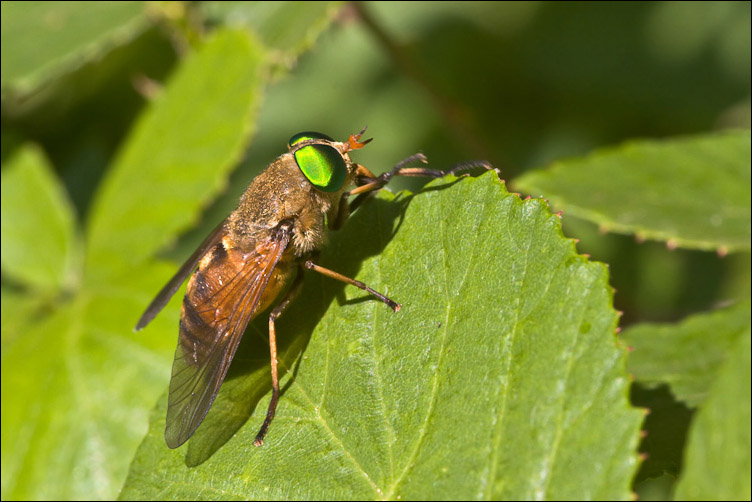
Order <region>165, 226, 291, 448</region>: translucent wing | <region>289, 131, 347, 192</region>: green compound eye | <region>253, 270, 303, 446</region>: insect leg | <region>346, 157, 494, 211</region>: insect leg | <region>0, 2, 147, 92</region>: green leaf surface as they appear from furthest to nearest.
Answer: <region>0, 2, 147, 92</region>: green leaf surface, <region>289, 131, 347, 192</region>: green compound eye, <region>346, 157, 494, 211</region>: insect leg, <region>165, 226, 291, 448</region>: translucent wing, <region>253, 270, 303, 446</region>: insect leg

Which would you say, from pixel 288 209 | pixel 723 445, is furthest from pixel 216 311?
pixel 723 445

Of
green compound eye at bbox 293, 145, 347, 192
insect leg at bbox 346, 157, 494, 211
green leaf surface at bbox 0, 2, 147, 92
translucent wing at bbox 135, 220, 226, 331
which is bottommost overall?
A: translucent wing at bbox 135, 220, 226, 331

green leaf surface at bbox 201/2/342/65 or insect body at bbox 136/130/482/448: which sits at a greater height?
green leaf surface at bbox 201/2/342/65

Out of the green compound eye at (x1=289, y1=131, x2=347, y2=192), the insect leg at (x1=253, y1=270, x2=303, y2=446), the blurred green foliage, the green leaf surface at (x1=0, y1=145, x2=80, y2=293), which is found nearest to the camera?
the insect leg at (x1=253, y1=270, x2=303, y2=446)

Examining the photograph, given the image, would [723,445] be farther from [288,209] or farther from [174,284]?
[174,284]

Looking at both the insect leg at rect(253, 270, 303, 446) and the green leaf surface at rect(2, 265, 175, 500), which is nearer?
the insect leg at rect(253, 270, 303, 446)

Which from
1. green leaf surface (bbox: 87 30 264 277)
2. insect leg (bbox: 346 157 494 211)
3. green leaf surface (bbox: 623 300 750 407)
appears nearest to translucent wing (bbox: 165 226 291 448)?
insect leg (bbox: 346 157 494 211)

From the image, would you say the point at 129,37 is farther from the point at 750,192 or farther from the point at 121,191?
the point at 750,192

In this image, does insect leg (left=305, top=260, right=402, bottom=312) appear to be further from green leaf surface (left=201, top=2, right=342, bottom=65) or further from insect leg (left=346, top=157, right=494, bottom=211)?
green leaf surface (left=201, top=2, right=342, bottom=65)
